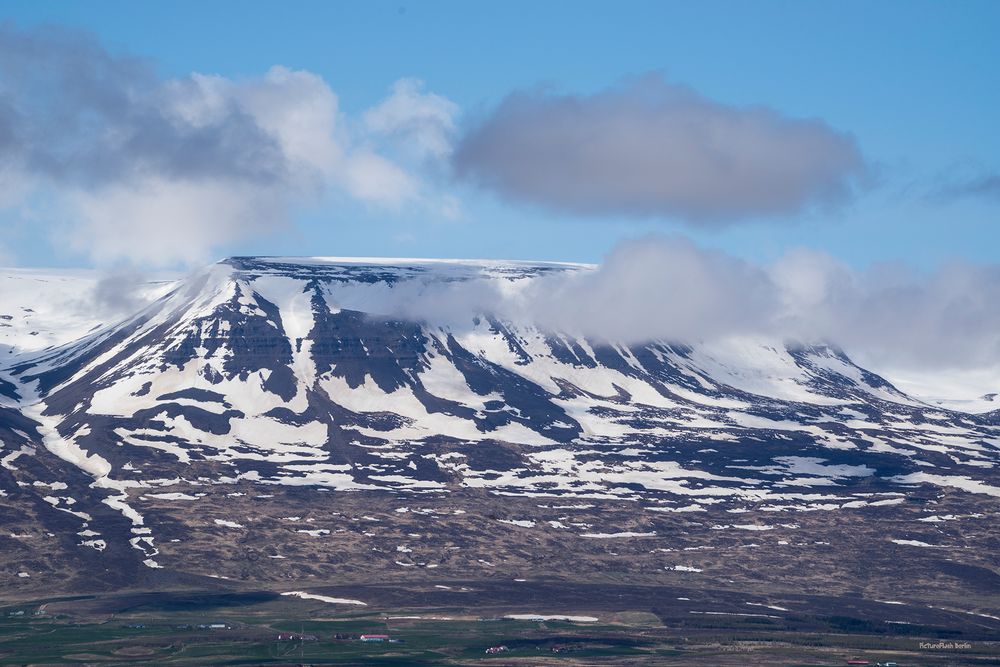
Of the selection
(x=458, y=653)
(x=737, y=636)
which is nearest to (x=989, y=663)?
(x=737, y=636)

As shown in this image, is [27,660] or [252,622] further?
[252,622]

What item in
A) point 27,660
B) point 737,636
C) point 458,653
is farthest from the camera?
point 737,636

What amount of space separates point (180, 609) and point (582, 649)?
53.2 metres

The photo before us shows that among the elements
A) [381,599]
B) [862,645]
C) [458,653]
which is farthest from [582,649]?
[381,599]

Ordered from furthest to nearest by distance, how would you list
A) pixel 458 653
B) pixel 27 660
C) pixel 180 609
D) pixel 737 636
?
1. pixel 180 609
2. pixel 737 636
3. pixel 458 653
4. pixel 27 660

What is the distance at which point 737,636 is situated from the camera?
172375mm

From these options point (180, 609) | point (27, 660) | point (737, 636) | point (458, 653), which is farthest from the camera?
point (180, 609)

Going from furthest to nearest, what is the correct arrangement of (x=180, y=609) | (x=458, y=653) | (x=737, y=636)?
1. (x=180, y=609)
2. (x=737, y=636)
3. (x=458, y=653)

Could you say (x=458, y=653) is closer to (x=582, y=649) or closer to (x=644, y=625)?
(x=582, y=649)

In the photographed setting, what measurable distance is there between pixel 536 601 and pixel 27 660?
7079 cm

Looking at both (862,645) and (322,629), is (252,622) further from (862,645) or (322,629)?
(862,645)

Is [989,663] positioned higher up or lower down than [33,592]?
lower down

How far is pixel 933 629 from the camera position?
592 ft

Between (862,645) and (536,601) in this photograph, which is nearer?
(862,645)
